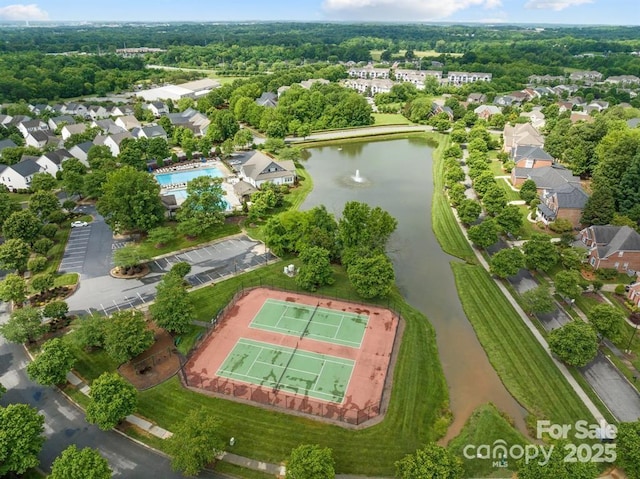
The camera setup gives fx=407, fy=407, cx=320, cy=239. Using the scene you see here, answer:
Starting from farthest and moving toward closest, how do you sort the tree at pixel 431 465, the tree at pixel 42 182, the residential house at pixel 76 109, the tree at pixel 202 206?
1. the residential house at pixel 76 109
2. the tree at pixel 42 182
3. the tree at pixel 202 206
4. the tree at pixel 431 465

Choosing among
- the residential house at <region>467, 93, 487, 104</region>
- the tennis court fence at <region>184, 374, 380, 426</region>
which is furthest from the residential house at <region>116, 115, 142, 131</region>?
the residential house at <region>467, 93, 487, 104</region>

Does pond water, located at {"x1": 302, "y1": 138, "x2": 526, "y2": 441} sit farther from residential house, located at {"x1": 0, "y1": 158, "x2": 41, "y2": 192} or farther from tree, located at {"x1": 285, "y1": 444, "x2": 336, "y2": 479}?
residential house, located at {"x1": 0, "y1": 158, "x2": 41, "y2": 192}

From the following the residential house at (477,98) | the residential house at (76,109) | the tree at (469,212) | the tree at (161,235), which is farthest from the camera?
the residential house at (477,98)

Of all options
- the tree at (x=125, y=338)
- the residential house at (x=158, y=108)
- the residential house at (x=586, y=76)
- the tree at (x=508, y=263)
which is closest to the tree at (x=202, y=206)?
the tree at (x=125, y=338)

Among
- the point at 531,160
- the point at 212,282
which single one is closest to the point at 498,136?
the point at 531,160

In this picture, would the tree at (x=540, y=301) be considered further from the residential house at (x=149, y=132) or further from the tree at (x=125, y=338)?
the residential house at (x=149, y=132)

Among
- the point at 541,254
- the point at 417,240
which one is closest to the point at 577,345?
the point at 541,254

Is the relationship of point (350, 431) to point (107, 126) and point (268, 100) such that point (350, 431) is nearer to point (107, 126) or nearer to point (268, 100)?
point (107, 126)
